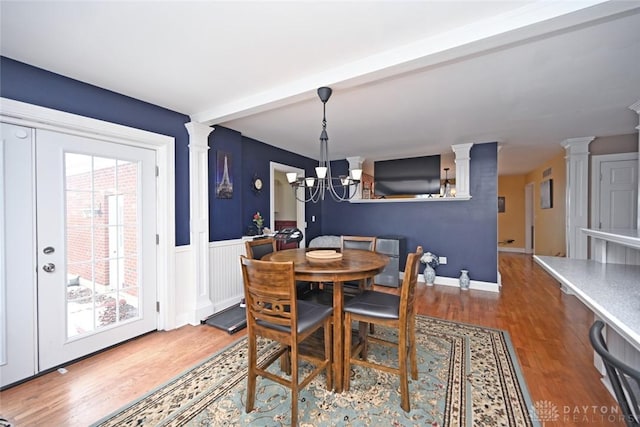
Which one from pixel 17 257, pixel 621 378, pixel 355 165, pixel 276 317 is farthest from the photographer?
pixel 355 165

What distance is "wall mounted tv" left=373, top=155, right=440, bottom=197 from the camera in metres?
4.73

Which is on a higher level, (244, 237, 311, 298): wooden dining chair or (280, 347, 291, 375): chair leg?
(244, 237, 311, 298): wooden dining chair

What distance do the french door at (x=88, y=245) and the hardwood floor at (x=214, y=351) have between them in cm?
24

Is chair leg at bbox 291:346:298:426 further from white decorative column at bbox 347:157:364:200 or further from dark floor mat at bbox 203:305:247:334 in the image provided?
white decorative column at bbox 347:157:364:200

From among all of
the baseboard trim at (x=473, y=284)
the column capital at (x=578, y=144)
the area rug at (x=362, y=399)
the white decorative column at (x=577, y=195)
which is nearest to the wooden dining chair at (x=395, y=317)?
the area rug at (x=362, y=399)

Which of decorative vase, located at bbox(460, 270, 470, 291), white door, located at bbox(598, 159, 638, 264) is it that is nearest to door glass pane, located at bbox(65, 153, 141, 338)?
decorative vase, located at bbox(460, 270, 470, 291)

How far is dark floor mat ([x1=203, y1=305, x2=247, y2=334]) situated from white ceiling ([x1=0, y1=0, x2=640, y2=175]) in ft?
7.40

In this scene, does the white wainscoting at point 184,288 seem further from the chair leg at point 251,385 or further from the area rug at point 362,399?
the chair leg at point 251,385

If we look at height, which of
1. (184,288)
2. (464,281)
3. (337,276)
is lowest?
(464,281)

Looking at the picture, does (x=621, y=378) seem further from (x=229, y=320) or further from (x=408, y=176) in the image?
(x=408, y=176)

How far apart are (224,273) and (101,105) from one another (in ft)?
7.12

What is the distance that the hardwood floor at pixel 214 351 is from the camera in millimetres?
1667

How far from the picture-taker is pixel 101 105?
2.33m

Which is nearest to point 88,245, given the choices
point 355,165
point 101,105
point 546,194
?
point 101,105
